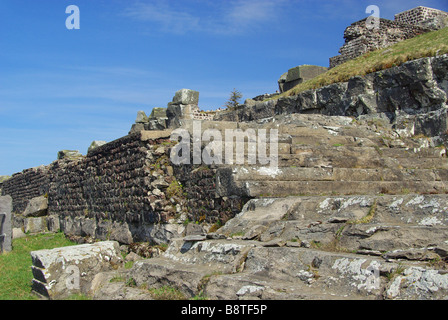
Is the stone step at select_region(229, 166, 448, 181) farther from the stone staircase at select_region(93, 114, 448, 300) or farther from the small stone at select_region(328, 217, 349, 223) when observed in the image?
the small stone at select_region(328, 217, 349, 223)

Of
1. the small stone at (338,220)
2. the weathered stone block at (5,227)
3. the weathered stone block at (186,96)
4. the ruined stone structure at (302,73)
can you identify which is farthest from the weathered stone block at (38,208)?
the small stone at (338,220)

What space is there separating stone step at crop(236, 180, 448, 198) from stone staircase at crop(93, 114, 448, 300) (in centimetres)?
1

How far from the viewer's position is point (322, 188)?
660cm

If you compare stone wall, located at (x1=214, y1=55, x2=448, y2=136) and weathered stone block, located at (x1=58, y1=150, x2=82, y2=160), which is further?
weathered stone block, located at (x1=58, y1=150, x2=82, y2=160)

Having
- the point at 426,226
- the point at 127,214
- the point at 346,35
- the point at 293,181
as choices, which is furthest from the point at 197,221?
the point at 346,35

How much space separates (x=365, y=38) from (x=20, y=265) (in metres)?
13.4

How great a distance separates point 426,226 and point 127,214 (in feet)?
24.0

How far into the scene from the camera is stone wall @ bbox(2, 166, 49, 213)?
18.1 meters

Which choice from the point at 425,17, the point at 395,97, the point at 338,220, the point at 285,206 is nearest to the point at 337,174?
the point at 285,206

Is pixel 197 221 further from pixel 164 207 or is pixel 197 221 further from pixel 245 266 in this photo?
pixel 245 266

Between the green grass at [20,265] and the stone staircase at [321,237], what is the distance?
2.32 meters

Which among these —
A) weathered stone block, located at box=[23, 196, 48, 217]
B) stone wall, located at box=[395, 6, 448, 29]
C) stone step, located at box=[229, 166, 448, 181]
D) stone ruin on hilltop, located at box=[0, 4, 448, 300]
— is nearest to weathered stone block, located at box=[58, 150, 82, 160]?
weathered stone block, located at box=[23, 196, 48, 217]
